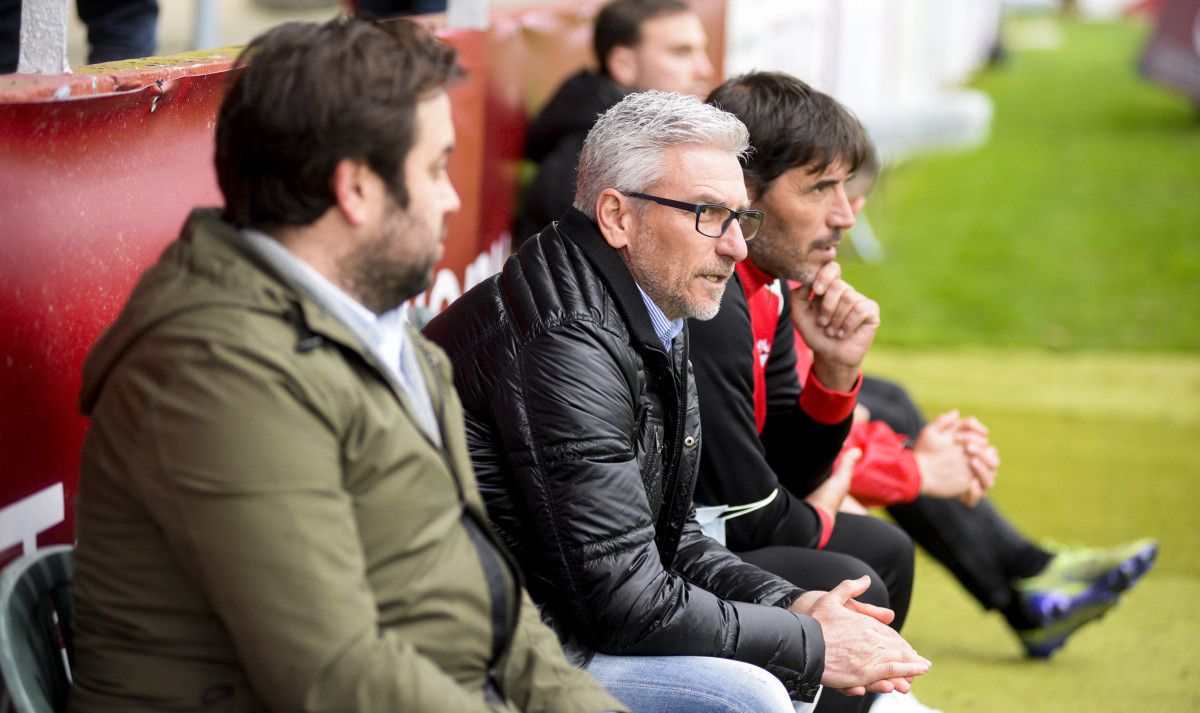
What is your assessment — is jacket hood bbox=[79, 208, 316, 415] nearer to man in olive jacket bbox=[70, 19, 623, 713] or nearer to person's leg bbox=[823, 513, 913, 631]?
man in olive jacket bbox=[70, 19, 623, 713]

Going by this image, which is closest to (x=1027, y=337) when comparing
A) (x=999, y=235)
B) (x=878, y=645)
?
(x=999, y=235)

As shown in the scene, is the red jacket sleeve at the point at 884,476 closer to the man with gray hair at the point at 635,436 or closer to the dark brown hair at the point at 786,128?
the dark brown hair at the point at 786,128

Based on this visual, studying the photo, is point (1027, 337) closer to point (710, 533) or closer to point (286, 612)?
point (710, 533)

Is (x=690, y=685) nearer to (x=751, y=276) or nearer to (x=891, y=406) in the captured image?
(x=751, y=276)

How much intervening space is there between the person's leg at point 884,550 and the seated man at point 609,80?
1844 mm

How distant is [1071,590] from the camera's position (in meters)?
4.22

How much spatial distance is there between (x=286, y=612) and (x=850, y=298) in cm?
205

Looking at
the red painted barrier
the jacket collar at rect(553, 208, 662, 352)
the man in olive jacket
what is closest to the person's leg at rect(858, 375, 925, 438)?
the jacket collar at rect(553, 208, 662, 352)

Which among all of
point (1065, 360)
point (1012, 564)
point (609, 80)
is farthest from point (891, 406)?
point (1065, 360)

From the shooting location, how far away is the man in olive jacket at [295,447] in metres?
1.68

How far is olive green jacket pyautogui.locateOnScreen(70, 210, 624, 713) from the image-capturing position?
5.51ft

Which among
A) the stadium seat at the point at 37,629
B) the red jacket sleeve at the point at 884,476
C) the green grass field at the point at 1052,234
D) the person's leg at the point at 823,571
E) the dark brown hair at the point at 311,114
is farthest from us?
the green grass field at the point at 1052,234

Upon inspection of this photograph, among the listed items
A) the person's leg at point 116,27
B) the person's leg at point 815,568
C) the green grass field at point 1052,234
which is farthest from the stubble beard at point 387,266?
the green grass field at point 1052,234

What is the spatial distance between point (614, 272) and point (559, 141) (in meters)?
2.60
